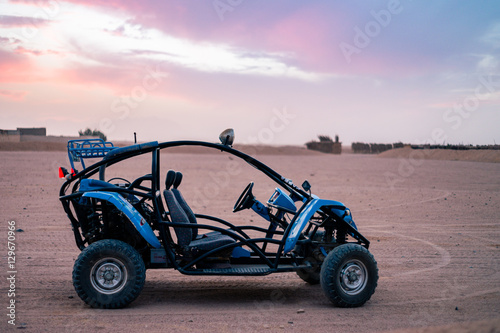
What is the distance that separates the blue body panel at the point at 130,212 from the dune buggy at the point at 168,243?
0.04 feet

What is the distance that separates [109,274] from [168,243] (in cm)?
83

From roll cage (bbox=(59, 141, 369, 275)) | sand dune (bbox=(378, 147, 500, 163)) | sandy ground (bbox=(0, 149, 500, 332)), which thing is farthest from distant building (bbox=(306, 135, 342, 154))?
roll cage (bbox=(59, 141, 369, 275))

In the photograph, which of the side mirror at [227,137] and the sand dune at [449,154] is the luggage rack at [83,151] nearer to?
the side mirror at [227,137]

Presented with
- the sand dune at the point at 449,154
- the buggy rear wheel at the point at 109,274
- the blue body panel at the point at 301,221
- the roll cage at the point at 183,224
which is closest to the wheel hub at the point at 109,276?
the buggy rear wheel at the point at 109,274

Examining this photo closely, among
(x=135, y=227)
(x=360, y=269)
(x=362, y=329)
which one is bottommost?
(x=362, y=329)

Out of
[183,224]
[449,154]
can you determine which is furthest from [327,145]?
[183,224]

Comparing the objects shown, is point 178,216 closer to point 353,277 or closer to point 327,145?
point 353,277

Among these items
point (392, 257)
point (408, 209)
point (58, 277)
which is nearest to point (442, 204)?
point (408, 209)

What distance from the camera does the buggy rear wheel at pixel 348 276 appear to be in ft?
21.6

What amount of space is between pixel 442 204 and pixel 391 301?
12.7m

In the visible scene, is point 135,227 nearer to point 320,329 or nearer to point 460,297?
point 320,329

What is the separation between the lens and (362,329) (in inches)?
231

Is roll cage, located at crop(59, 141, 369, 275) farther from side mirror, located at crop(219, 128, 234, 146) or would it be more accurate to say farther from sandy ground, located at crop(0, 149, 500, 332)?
sandy ground, located at crop(0, 149, 500, 332)

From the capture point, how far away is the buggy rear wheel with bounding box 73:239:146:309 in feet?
20.6
